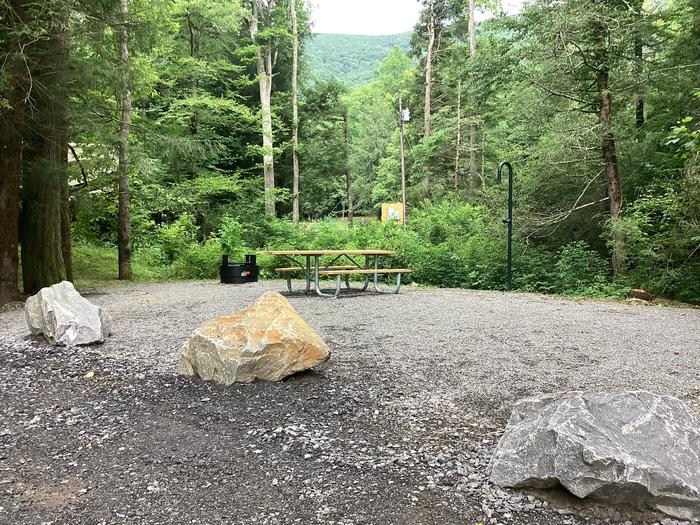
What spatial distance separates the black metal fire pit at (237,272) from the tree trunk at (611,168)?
277 inches

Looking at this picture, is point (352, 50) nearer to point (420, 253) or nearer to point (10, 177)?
→ point (420, 253)

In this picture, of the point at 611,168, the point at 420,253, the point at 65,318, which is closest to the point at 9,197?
the point at 65,318

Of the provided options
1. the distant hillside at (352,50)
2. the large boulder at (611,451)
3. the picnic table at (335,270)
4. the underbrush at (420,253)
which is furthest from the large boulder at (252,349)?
the distant hillside at (352,50)

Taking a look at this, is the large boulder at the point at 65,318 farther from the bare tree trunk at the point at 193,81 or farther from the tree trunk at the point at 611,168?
the bare tree trunk at the point at 193,81

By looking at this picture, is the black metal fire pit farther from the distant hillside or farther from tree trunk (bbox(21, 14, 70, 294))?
the distant hillside

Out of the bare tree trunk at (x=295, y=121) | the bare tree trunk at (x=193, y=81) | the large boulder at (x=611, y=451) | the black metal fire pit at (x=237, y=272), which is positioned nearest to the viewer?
the large boulder at (x=611, y=451)

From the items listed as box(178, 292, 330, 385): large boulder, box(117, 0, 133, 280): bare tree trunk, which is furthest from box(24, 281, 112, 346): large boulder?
box(117, 0, 133, 280): bare tree trunk

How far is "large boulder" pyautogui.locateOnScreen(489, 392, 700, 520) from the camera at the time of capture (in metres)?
2.01

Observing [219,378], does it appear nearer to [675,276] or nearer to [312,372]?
[312,372]

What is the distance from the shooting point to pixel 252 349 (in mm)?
3650

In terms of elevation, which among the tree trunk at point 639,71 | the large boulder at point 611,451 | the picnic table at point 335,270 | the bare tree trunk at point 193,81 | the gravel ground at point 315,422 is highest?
the bare tree trunk at point 193,81

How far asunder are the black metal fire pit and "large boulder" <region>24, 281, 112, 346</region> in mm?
5083

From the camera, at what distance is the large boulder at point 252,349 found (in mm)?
3639

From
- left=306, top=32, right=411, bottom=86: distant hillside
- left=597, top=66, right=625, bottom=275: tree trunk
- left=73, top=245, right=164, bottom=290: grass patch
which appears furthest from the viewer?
left=306, top=32, right=411, bottom=86: distant hillside
